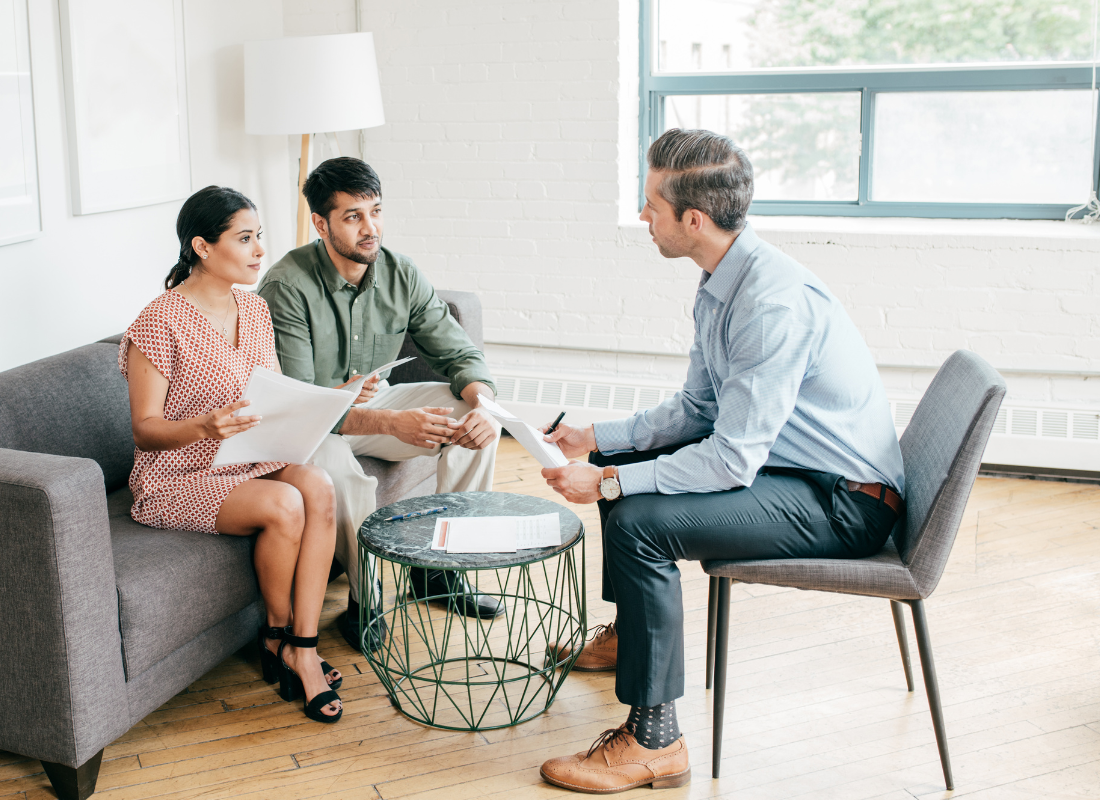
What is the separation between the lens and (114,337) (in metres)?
2.73

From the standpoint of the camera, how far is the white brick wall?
3635 millimetres

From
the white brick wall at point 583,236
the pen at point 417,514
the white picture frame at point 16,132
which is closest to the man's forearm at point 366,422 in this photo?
the pen at point 417,514

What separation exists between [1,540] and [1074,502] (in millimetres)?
3165

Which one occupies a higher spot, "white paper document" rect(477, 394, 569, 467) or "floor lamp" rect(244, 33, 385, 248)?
"floor lamp" rect(244, 33, 385, 248)

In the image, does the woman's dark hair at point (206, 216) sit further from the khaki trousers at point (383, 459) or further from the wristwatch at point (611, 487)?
the wristwatch at point (611, 487)

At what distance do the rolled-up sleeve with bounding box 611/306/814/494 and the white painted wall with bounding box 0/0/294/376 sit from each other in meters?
1.84

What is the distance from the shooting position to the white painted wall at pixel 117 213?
2.72m

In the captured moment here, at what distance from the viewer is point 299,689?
2262 millimetres

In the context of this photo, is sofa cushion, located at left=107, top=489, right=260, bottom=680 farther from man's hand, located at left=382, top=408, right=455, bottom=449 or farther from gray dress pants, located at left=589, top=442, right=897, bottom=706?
gray dress pants, located at left=589, top=442, right=897, bottom=706

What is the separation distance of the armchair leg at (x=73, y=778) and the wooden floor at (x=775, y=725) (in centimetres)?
4

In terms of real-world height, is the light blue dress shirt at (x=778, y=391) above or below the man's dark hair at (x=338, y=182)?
below

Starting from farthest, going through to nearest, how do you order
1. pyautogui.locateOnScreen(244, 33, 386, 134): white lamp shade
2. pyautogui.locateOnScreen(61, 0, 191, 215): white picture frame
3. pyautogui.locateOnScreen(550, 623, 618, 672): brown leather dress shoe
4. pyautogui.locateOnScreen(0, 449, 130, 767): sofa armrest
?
1. pyautogui.locateOnScreen(244, 33, 386, 134): white lamp shade
2. pyautogui.locateOnScreen(61, 0, 191, 215): white picture frame
3. pyautogui.locateOnScreen(550, 623, 618, 672): brown leather dress shoe
4. pyautogui.locateOnScreen(0, 449, 130, 767): sofa armrest

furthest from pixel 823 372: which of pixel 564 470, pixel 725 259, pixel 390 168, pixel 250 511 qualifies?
pixel 390 168

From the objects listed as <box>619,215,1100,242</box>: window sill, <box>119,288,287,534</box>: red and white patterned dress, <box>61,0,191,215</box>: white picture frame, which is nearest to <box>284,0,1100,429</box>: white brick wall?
<box>619,215,1100,242</box>: window sill
